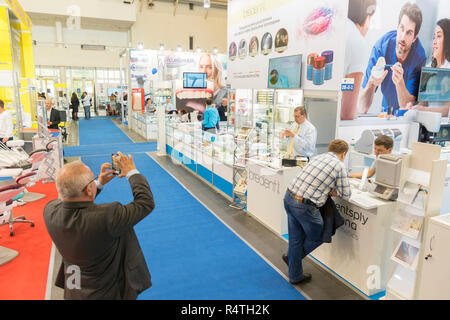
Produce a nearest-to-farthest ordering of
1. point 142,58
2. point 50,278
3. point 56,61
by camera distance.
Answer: point 50,278
point 142,58
point 56,61

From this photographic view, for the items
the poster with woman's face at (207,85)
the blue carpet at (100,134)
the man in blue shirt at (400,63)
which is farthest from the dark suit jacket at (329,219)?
the poster with woman's face at (207,85)

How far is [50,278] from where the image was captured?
3.37 meters

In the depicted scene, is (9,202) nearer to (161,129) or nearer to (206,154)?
(206,154)

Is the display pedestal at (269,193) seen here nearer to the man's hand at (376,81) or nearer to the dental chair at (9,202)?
the man's hand at (376,81)

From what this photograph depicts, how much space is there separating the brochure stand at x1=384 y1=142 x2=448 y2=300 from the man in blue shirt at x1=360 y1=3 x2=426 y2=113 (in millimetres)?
2832

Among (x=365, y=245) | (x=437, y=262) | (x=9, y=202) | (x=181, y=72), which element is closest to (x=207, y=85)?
(x=181, y=72)

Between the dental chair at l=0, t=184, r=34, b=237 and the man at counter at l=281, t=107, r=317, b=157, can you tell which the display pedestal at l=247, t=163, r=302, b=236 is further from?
the dental chair at l=0, t=184, r=34, b=237

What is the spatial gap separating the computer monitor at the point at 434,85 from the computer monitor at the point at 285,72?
210 cm

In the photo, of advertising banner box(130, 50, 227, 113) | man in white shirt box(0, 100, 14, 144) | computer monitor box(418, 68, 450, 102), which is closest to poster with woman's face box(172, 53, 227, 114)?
advertising banner box(130, 50, 227, 113)

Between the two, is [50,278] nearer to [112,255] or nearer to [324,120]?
[112,255]

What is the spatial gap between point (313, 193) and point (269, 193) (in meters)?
A: 1.51
